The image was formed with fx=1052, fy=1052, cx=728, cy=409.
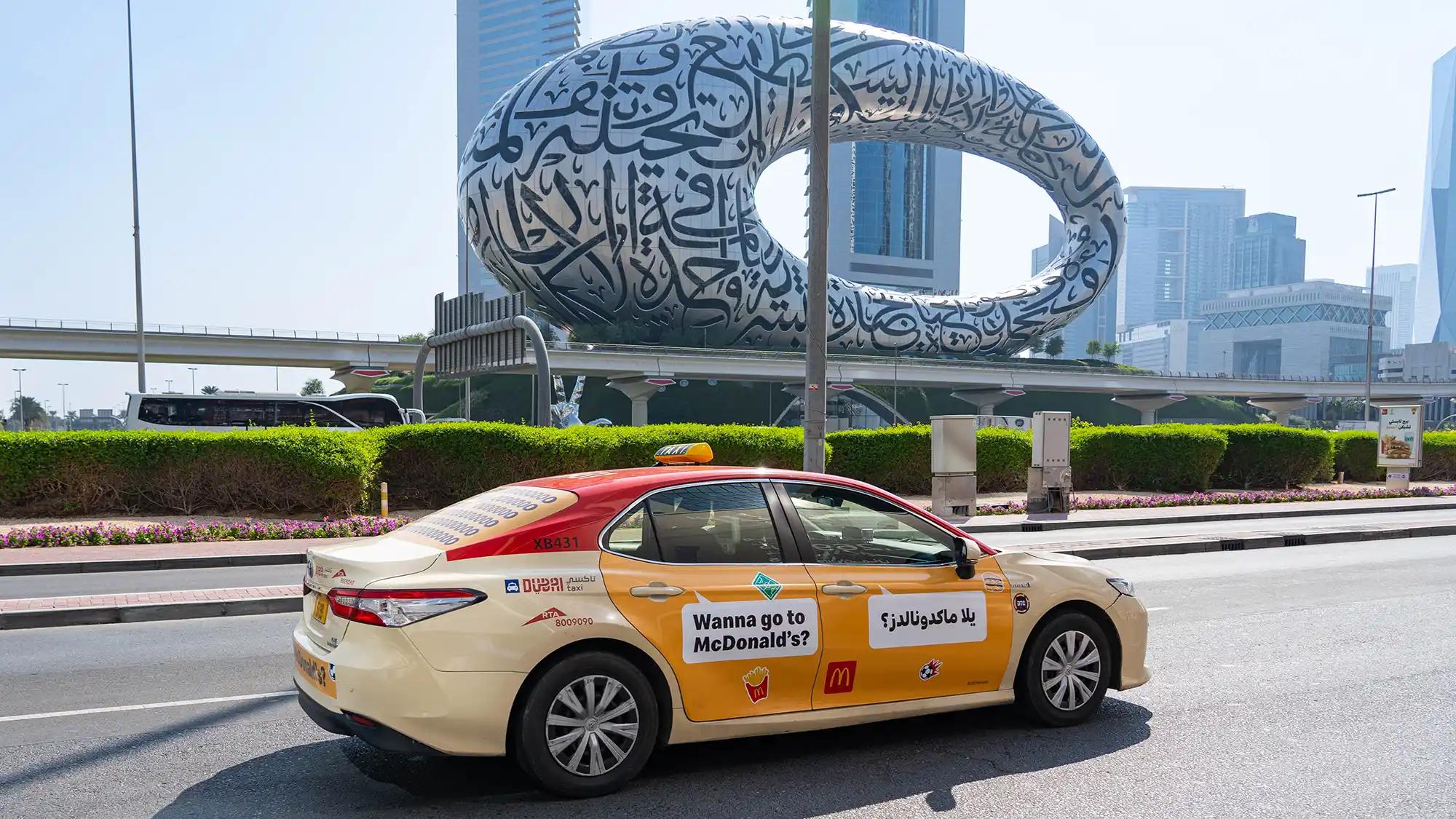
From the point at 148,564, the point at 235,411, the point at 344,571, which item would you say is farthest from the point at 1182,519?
the point at 235,411

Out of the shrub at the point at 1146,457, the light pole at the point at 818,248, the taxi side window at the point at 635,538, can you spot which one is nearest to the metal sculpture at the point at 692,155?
the shrub at the point at 1146,457

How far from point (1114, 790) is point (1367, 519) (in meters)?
19.2

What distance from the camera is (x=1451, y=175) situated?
190125 millimetres

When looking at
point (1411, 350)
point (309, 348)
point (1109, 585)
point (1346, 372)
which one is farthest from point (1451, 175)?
point (1109, 585)

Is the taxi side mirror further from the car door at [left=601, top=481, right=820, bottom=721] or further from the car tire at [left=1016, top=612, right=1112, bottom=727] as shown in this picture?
the car door at [left=601, top=481, right=820, bottom=721]

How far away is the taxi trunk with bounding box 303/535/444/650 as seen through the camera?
4562 mm

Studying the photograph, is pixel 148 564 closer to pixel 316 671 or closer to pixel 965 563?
pixel 316 671

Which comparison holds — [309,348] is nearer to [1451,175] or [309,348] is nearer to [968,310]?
[968,310]

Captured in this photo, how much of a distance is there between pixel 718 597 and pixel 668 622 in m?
0.27

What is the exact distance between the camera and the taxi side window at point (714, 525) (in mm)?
5000

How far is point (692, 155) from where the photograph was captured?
60750 mm

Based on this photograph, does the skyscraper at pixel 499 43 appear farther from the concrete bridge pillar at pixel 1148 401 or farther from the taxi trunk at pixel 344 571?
the taxi trunk at pixel 344 571

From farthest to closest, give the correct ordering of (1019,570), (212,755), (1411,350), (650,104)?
(1411,350)
(650,104)
(1019,570)
(212,755)

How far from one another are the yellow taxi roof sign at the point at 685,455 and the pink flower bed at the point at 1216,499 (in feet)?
49.3
